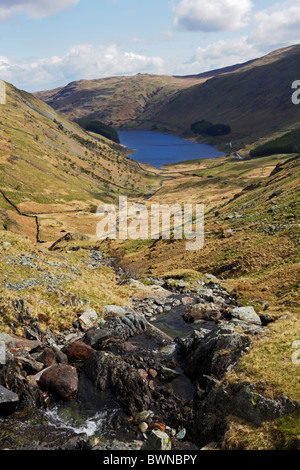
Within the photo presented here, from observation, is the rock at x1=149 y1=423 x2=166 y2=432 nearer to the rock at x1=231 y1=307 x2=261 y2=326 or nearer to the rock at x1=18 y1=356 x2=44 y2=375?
the rock at x1=18 y1=356 x2=44 y2=375

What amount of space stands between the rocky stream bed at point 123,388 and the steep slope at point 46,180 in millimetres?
59533

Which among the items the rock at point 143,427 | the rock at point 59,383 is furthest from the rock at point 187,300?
the rock at point 143,427

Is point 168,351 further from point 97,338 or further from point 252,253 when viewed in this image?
point 252,253

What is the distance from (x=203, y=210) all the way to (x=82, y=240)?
37.9 metres

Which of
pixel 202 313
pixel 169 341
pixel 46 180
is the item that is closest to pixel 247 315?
pixel 202 313

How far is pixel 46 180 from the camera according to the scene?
448ft

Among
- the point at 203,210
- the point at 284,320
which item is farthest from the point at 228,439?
the point at 203,210

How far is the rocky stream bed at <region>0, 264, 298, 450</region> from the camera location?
49.3ft

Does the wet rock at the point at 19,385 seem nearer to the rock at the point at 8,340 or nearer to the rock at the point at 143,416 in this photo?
the rock at the point at 8,340

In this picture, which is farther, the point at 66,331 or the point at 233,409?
the point at 66,331

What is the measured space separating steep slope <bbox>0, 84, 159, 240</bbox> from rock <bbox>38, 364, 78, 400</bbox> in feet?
206

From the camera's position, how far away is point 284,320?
23.7 metres

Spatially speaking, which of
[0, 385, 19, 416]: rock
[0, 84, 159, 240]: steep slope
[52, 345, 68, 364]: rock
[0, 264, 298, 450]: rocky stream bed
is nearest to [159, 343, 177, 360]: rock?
[0, 264, 298, 450]: rocky stream bed
